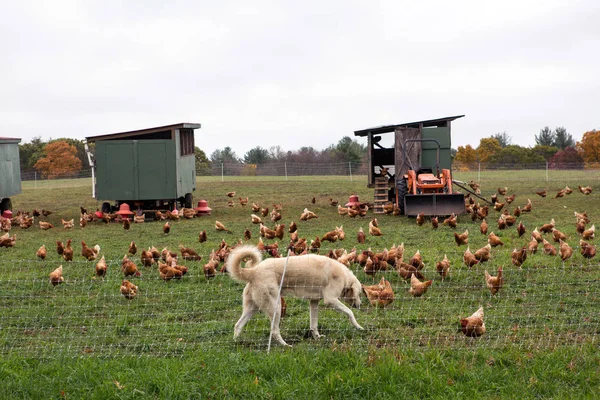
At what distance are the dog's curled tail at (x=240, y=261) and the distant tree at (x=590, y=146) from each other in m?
63.2

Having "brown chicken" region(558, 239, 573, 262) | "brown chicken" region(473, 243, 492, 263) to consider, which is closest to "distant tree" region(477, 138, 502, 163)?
"brown chicken" region(558, 239, 573, 262)

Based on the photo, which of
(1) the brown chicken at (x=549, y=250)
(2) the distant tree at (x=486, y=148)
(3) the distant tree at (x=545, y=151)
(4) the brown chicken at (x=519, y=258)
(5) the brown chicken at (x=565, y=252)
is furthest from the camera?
(2) the distant tree at (x=486, y=148)

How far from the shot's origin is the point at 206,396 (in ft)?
18.9

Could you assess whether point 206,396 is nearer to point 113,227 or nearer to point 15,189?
point 113,227

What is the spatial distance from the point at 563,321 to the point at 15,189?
72.0ft

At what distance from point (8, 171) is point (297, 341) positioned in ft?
65.5

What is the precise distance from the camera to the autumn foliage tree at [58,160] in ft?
198

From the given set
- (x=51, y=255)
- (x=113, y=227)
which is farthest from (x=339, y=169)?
(x=51, y=255)

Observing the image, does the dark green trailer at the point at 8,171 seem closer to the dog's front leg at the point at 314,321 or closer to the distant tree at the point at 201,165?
the dog's front leg at the point at 314,321

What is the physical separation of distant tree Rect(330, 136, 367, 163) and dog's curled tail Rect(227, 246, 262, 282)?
193 feet

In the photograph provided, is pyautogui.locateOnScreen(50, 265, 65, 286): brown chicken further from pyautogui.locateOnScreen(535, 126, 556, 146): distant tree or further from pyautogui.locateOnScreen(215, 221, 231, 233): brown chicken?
pyautogui.locateOnScreen(535, 126, 556, 146): distant tree

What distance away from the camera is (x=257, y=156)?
76812 mm

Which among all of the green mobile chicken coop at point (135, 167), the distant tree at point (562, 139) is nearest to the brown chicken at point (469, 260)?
the green mobile chicken coop at point (135, 167)

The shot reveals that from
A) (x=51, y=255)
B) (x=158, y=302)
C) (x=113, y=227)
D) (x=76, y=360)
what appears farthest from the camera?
(x=113, y=227)
